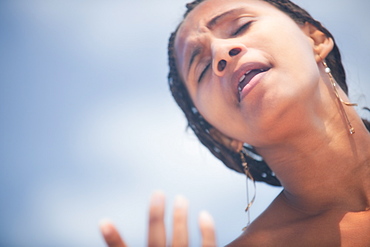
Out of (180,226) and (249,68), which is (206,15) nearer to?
(249,68)

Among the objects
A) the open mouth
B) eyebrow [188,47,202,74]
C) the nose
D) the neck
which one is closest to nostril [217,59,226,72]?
the nose

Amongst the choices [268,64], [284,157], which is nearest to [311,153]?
[284,157]

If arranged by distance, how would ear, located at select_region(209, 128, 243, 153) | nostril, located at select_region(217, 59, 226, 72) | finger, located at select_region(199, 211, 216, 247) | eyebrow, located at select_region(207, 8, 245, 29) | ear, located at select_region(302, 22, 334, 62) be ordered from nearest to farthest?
finger, located at select_region(199, 211, 216, 247)
nostril, located at select_region(217, 59, 226, 72)
eyebrow, located at select_region(207, 8, 245, 29)
ear, located at select_region(302, 22, 334, 62)
ear, located at select_region(209, 128, 243, 153)

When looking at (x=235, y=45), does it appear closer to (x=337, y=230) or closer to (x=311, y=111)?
(x=311, y=111)

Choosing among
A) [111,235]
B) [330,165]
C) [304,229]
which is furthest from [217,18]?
[111,235]

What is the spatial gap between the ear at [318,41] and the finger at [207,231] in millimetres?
1324

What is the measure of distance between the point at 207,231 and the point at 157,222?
0.13 metres

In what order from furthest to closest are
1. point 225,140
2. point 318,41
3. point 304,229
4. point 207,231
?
point 225,140 < point 318,41 < point 304,229 < point 207,231

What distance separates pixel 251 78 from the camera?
161 centimetres

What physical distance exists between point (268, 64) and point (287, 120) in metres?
0.28

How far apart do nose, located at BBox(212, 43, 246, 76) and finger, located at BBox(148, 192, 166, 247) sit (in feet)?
2.96

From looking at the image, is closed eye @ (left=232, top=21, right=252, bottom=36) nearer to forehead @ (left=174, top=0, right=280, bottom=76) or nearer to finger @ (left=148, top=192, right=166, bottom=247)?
forehead @ (left=174, top=0, right=280, bottom=76)

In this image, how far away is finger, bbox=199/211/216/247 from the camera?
0.89 metres

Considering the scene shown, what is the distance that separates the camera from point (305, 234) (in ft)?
5.56
